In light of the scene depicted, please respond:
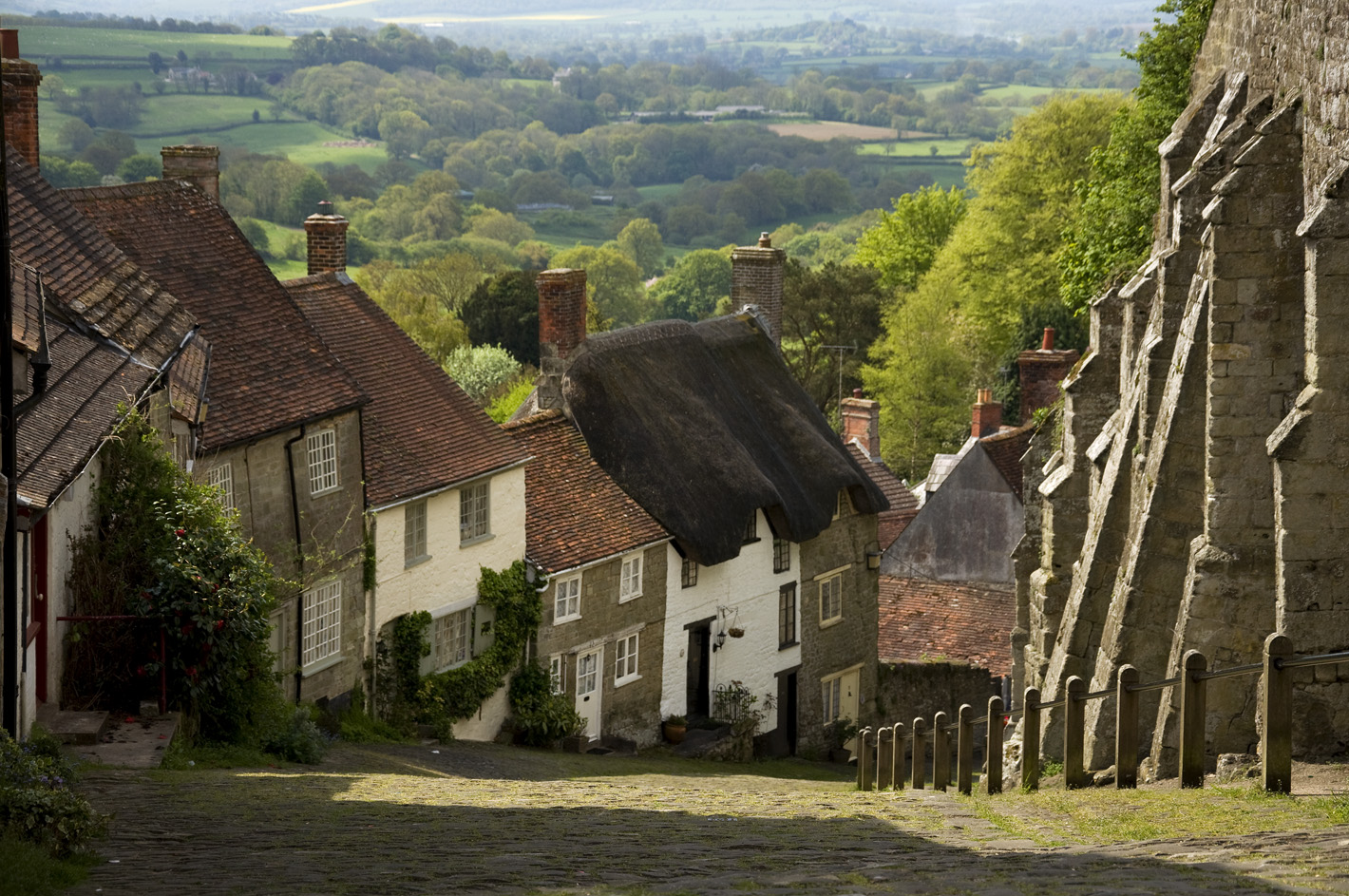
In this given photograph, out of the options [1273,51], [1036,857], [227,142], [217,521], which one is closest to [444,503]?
[217,521]

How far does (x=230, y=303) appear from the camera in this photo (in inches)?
892

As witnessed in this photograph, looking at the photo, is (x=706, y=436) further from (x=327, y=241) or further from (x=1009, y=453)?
(x=1009, y=453)

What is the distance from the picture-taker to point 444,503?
25.0 m

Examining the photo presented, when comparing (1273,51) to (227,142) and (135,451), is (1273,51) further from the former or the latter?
(227,142)

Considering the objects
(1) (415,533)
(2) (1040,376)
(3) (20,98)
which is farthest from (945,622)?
(3) (20,98)

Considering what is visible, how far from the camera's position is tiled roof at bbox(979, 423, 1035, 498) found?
37.0 m

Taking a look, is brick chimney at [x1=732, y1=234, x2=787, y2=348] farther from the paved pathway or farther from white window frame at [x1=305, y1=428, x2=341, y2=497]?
the paved pathway

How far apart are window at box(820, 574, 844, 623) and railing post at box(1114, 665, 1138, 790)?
20800mm

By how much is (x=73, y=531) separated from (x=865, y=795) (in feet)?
26.4

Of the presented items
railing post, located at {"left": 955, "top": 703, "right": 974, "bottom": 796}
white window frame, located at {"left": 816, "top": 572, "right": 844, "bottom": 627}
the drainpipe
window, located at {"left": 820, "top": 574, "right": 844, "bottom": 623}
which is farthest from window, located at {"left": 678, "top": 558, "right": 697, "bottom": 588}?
railing post, located at {"left": 955, "top": 703, "right": 974, "bottom": 796}

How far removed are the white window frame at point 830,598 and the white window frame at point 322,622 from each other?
40.9 feet

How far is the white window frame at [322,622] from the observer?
22016 millimetres

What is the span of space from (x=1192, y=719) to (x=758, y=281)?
25.7 meters

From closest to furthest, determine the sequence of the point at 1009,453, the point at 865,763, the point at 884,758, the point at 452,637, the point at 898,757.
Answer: the point at 898,757 → the point at 884,758 → the point at 865,763 → the point at 452,637 → the point at 1009,453
